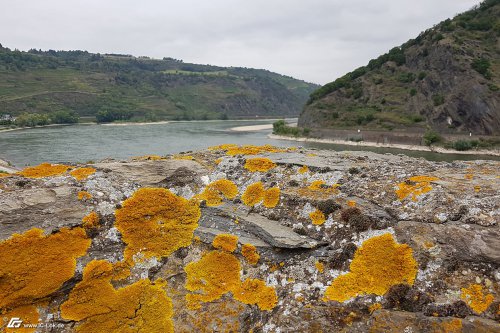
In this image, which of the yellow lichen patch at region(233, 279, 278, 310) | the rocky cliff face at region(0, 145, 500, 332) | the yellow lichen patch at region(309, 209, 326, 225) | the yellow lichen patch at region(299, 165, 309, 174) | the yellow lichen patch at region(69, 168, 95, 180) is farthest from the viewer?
the yellow lichen patch at region(299, 165, 309, 174)

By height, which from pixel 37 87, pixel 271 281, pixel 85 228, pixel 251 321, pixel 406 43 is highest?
pixel 406 43

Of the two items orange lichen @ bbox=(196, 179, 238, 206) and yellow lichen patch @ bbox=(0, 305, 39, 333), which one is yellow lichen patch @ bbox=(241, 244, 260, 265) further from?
yellow lichen patch @ bbox=(0, 305, 39, 333)

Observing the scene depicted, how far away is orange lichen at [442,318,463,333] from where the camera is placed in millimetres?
5363

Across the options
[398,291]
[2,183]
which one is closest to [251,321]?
[398,291]

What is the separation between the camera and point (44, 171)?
8586mm

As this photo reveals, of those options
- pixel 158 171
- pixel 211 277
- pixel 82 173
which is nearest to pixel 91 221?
pixel 82 173

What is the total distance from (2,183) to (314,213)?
6896 millimetres

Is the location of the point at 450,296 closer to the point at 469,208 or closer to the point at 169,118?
the point at 469,208

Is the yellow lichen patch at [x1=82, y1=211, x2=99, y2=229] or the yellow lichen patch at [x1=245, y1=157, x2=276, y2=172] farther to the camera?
the yellow lichen patch at [x1=245, y1=157, x2=276, y2=172]

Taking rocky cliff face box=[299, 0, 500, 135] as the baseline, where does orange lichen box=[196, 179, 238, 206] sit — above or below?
below

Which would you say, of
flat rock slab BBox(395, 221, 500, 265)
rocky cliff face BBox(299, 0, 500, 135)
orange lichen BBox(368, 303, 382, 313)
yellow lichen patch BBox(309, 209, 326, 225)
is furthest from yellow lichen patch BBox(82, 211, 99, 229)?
rocky cliff face BBox(299, 0, 500, 135)

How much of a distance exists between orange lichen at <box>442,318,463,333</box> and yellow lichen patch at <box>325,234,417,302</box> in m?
0.86

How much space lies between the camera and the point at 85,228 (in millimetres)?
7367

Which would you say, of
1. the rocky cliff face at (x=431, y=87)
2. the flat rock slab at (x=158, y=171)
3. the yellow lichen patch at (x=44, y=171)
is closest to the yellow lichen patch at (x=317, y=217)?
the flat rock slab at (x=158, y=171)
